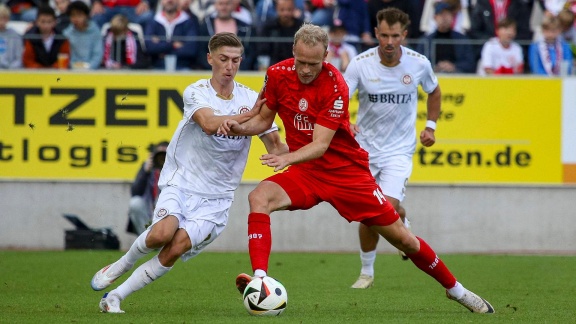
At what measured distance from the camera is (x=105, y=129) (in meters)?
16.3

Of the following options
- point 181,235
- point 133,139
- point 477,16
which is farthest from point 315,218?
point 181,235

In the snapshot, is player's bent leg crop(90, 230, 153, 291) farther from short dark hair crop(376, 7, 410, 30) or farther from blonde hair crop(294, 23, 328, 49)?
short dark hair crop(376, 7, 410, 30)

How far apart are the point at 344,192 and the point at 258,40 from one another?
8.33 meters

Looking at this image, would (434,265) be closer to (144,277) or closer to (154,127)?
(144,277)

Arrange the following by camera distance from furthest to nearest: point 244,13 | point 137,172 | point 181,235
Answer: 1. point 244,13
2. point 137,172
3. point 181,235

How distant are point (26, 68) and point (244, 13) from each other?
3.63m

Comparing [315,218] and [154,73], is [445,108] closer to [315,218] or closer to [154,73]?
[315,218]

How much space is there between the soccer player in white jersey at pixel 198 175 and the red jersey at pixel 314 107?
0.22 m

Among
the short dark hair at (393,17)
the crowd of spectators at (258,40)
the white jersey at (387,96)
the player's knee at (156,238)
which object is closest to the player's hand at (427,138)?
the white jersey at (387,96)

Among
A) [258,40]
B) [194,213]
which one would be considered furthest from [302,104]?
[258,40]

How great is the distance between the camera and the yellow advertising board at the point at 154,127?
16.2 metres

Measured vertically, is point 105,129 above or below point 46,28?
below

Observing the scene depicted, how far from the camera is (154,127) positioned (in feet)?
53.6

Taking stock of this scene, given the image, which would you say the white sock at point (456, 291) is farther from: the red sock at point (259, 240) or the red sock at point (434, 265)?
the red sock at point (259, 240)
